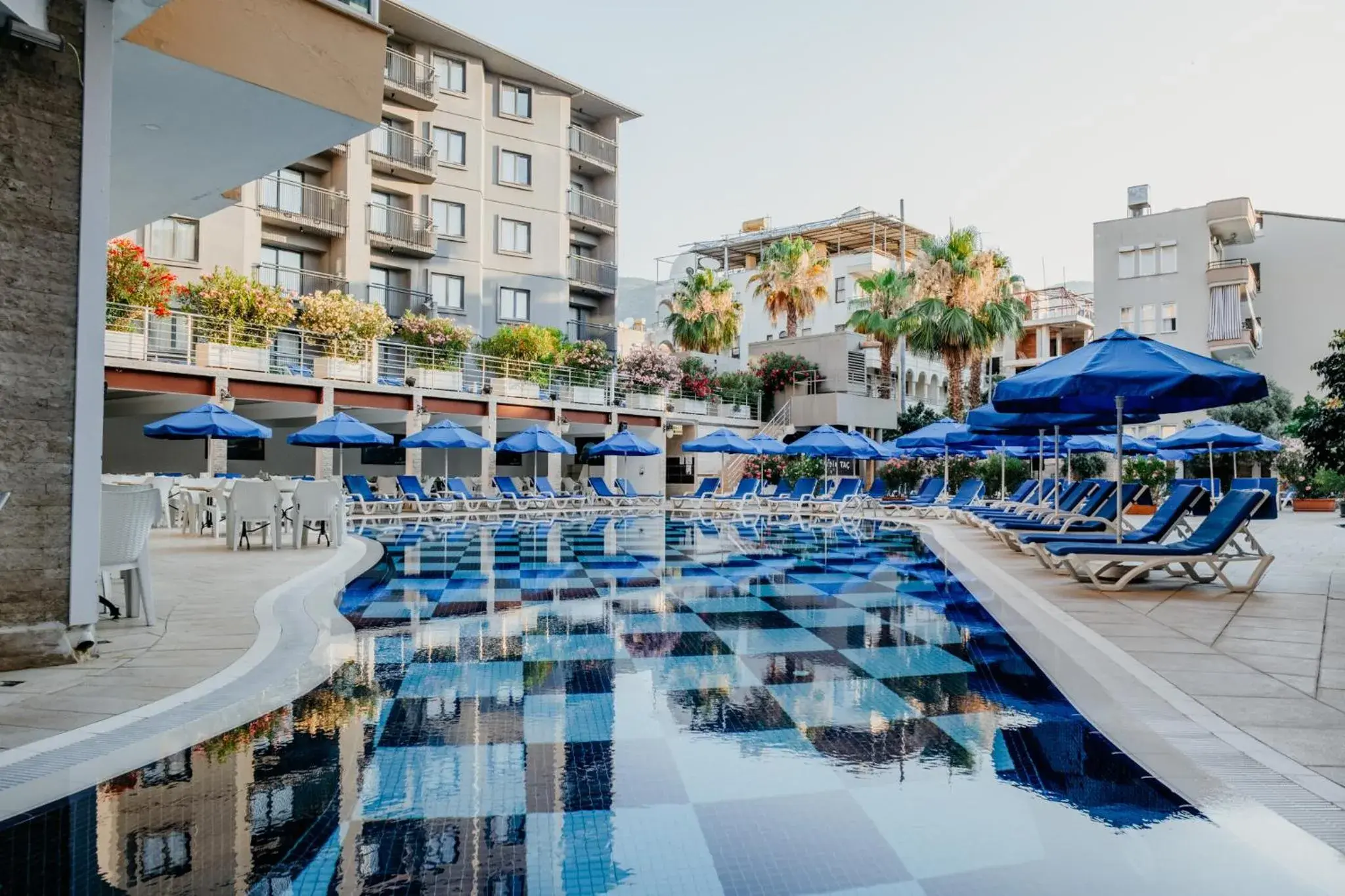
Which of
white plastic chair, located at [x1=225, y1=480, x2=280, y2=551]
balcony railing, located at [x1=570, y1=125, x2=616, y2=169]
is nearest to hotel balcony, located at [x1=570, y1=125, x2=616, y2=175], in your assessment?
balcony railing, located at [x1=570, y1=125, x2=616, y2=169]

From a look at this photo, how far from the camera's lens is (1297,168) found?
2288 cm

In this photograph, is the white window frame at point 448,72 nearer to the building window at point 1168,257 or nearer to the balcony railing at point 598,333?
the balcony railing at point 598,333

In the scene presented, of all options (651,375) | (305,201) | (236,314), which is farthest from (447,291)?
(236,314)

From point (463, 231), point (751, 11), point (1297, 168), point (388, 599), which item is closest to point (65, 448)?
point (388, 599)

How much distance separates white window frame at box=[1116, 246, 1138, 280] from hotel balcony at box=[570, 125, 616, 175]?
1973 centimetres

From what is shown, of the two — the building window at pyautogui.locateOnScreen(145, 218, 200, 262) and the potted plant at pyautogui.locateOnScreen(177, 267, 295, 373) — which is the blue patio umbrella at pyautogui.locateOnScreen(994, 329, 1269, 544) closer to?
the potted plant at pyautogui.locateOnScreen(177, 267, 295, 373)

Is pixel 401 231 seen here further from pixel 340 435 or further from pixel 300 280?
pixel 340 435

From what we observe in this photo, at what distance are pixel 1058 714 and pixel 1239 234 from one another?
3779cm

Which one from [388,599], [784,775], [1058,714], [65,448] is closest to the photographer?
[784,775]

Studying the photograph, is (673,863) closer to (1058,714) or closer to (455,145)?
(1058,714)

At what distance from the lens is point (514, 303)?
113 ft

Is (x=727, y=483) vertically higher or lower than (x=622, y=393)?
lower

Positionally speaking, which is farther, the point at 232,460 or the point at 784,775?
the point at 232,460

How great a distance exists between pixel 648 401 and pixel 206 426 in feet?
59.9
